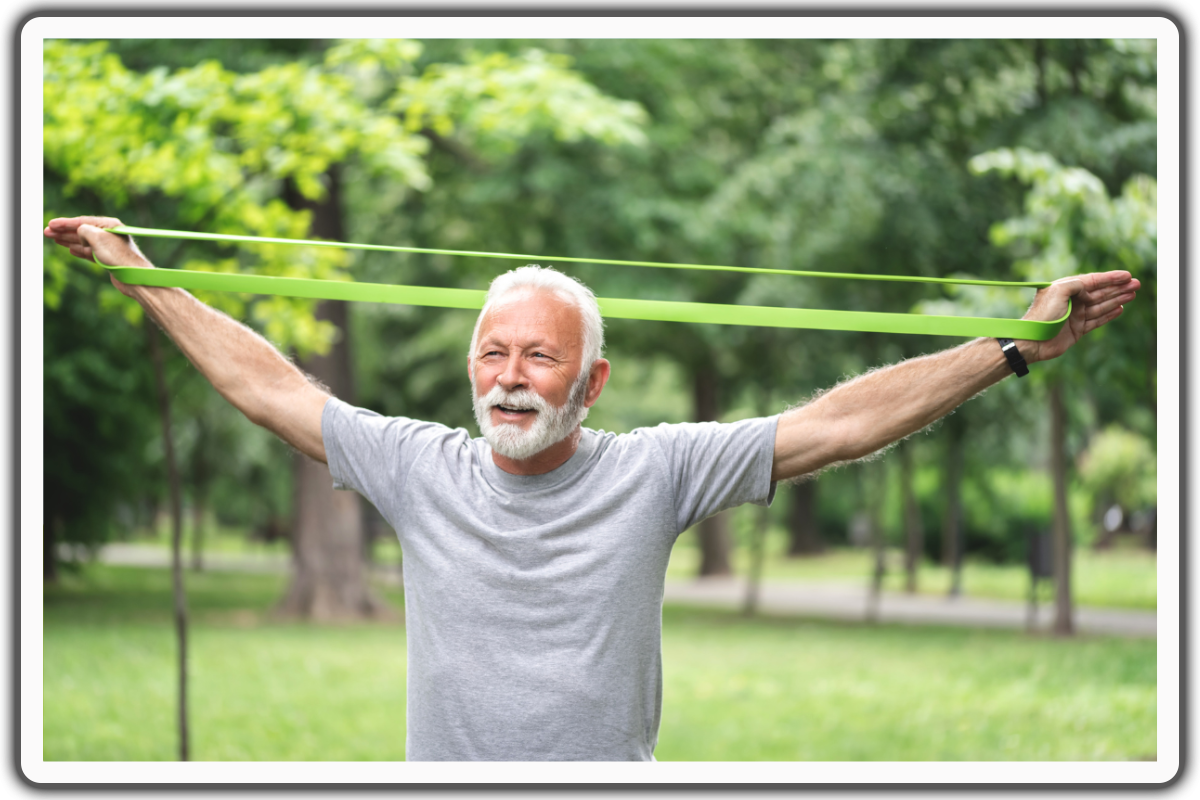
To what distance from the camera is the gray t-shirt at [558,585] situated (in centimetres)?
237

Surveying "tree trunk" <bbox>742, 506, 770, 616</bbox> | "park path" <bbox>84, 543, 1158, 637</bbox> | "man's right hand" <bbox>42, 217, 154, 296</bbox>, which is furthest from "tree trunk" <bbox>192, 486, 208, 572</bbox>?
"man's right hand" <bbox>42, 217, 154, 296</bbox>

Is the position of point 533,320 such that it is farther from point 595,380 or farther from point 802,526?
point 802,526

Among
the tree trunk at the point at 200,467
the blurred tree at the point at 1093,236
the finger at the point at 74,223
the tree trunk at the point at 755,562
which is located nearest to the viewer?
the finger at the point at 74,223

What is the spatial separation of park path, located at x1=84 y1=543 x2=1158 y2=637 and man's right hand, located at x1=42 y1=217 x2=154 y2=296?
11.6 m

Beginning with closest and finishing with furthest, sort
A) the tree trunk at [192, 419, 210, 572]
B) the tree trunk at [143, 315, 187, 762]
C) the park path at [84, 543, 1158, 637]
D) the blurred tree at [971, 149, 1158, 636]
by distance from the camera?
1. the blurred tree at [971, 149, 1158, 636]
2. the tree trunk at [143, 315, 187, 762]
3. the park path at [84, 543, 1158, 637]
4. the tree trunk at [192, 419, 210, 572]

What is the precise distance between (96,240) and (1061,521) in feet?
36.9

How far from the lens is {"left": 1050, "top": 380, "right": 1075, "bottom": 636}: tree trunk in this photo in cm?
1195

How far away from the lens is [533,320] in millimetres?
2412

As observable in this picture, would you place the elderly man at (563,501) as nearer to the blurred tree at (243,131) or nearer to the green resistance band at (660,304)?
the green resistance band at (660,304)

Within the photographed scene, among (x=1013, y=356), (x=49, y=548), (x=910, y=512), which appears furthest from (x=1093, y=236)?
(x=49, y=548)

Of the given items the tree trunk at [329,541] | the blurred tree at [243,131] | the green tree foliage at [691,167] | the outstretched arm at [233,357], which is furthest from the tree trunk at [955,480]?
the outstretched arm at [233,357]

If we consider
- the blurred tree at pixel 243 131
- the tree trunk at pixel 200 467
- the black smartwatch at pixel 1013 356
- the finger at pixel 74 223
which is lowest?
the tree trunk at pixel 200 467

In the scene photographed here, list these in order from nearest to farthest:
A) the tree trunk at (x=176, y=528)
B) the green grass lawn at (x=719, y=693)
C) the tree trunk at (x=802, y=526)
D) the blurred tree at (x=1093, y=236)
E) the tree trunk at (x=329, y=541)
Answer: the blurred tree at (x=1093, y=236) → the tree trunk at (x=176, y=528) → the green grass lawn at (x=719, y=693) → the tree trunk at (x=329, y=541) → the tree trunk at (x=802, y=526)

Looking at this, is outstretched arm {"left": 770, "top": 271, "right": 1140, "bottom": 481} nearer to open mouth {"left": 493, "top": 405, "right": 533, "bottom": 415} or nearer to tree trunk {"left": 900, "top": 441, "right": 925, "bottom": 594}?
open mouth {"left": 493, "top": 405, "right": 533, "bottom": 415}
